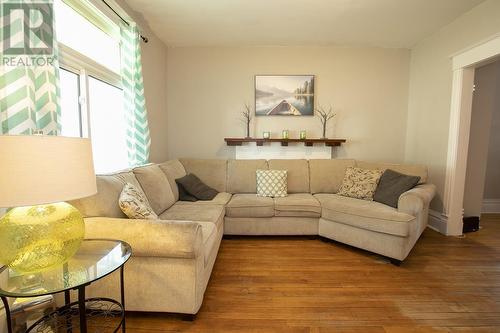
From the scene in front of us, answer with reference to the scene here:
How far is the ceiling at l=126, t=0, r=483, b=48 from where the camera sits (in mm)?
2582

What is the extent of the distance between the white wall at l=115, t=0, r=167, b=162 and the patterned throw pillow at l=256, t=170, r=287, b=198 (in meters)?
1.45

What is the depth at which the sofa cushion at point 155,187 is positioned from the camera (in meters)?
2.31

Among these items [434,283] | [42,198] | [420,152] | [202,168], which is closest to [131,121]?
[202,168]

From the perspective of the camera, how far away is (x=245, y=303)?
1.79 m

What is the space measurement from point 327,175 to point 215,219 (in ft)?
5.92

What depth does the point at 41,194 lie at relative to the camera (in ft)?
3.09

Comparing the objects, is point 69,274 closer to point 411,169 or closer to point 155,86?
point 155,86

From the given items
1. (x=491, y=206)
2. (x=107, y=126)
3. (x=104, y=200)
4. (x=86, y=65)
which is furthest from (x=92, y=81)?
(x=491, y=206)

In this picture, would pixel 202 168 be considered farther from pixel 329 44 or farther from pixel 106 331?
pixel 329 44

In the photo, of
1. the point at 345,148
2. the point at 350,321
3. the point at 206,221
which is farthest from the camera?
the point at 345,148

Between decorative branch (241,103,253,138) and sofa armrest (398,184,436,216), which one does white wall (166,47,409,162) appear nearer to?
decorative branch (241,103,253,138)

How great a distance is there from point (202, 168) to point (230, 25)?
1.83 metres

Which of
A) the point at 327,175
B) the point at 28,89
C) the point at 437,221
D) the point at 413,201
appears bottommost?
the point at 437,221

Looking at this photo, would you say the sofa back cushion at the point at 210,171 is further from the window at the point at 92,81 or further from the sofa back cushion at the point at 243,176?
the window at the point at 92,81
